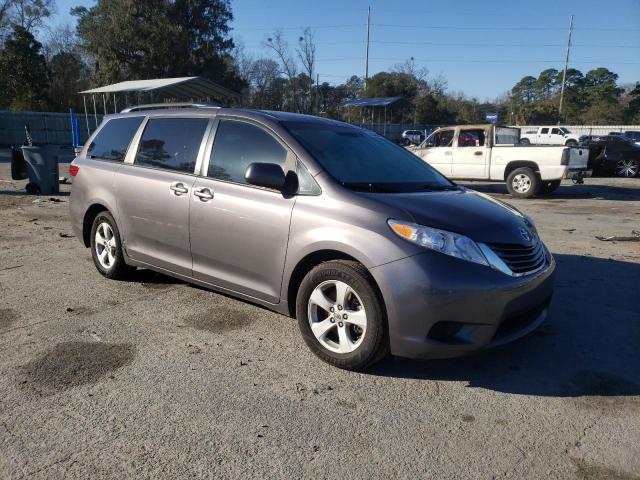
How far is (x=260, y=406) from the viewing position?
10.3 ft

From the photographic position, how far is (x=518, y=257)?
3598 millimetres

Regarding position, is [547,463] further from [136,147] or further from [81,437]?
[136,147]

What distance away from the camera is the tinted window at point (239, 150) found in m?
4.14

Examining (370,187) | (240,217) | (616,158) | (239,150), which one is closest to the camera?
(370,187)

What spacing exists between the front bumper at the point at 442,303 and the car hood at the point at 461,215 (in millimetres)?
260

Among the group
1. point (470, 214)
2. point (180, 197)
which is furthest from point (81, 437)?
point (470, 214)

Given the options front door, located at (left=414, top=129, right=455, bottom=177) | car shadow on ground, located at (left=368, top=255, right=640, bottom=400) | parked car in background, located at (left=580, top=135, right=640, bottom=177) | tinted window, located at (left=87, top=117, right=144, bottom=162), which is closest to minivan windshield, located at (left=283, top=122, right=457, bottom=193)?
car shadow on ground, located at (left=368, top=255, right=640, bottom=400)

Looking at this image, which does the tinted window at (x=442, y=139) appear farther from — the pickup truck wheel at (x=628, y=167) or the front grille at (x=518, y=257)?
the front grille at (x=518, y=257)

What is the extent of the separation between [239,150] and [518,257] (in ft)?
7.54

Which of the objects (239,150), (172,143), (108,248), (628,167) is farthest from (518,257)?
(628,167)

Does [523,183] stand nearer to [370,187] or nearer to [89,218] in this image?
[370,187]

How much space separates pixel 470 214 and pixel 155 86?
1837cm

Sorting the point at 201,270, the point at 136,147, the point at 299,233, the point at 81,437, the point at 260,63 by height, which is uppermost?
the point at 260,63

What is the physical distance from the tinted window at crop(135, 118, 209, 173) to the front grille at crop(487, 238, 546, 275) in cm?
262
